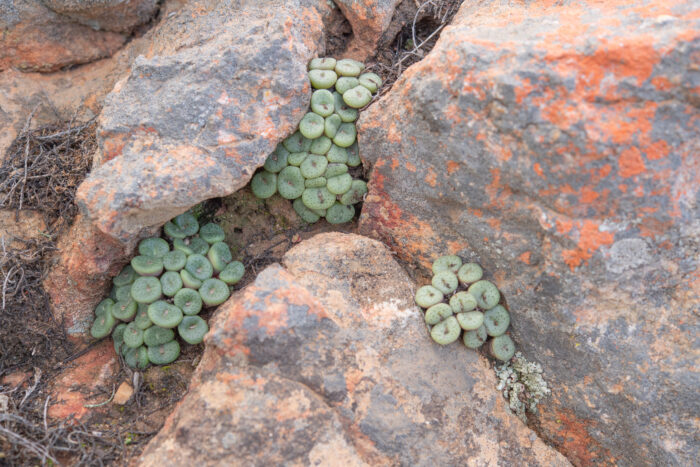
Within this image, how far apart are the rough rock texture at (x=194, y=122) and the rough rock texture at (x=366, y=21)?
0.63 meters

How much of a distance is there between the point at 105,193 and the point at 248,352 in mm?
1303

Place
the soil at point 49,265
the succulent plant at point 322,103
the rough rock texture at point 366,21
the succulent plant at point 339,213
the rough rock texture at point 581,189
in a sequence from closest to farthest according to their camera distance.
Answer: the rough rock texture at point 581,189 < the soil at point 49,265 < the succulent plant at point 322,103 < the succulent plant at point 339,213 < the rough rock texture at point 366,21

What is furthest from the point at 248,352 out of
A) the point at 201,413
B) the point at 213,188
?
the point at 213,188

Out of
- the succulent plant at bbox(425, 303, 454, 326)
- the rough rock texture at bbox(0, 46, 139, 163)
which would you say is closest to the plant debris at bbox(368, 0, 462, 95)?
the succulent plant at bbox(425, 303, 454, 326)

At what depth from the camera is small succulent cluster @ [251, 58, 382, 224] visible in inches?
145

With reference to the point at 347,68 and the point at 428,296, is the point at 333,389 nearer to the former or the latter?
the point at 428,296

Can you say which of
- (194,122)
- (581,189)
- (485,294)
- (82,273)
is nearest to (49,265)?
(82,273)

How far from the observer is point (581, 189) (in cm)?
282

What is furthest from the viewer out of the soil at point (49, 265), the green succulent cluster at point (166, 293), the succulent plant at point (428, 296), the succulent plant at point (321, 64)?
the succulent plant at point (321, 64)

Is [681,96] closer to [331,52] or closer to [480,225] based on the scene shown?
[480,225]

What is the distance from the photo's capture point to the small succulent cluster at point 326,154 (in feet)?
12.1

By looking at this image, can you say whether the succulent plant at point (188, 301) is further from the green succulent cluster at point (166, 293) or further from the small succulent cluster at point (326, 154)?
the small succulent cluster at point (326, 154)

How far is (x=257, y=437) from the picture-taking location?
8.87ft

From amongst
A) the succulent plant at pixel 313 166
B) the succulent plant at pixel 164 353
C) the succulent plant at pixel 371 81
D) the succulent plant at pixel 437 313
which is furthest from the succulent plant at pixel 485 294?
the succulent plant at pixel 164 353
